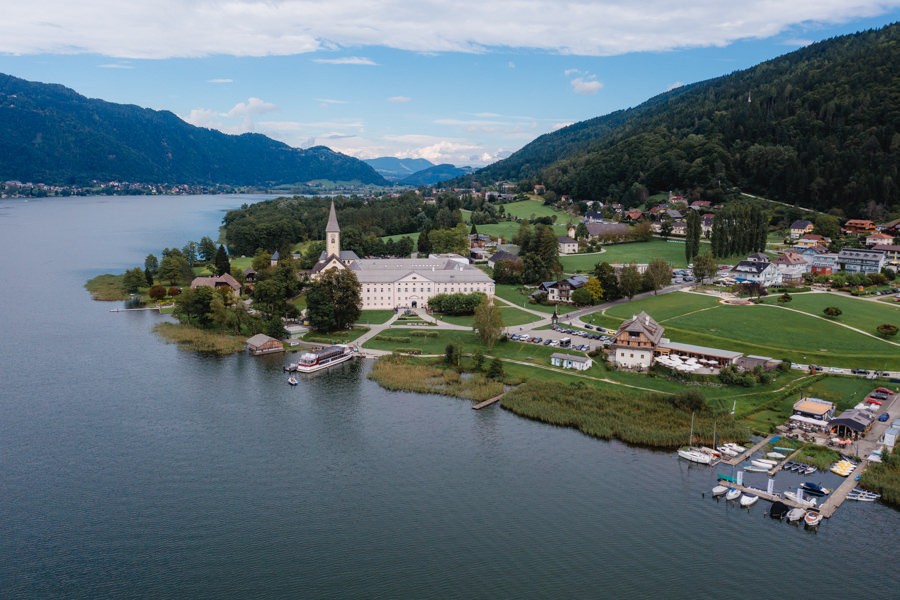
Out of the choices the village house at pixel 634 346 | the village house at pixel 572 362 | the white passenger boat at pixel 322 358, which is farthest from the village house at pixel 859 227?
the white passenger boat at pixel 322 358

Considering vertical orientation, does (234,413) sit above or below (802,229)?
below

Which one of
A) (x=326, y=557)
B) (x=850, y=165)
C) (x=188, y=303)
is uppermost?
(x=850, y=165)

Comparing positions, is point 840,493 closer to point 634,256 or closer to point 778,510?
point 778,510

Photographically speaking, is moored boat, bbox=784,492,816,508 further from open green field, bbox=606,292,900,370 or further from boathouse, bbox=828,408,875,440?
open green field, bbox=606,292,900,370

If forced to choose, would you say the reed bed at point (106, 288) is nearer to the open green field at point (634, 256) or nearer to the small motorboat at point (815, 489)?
the open green field at point (634, 256)

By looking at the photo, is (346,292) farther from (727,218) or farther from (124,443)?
(727,218)

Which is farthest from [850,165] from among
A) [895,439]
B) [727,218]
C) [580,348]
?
[895,439]

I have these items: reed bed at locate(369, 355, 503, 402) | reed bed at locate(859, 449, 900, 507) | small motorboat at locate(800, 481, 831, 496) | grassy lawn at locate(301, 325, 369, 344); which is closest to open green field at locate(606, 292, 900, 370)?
reed bed at locate(859, 449, 900, 507)

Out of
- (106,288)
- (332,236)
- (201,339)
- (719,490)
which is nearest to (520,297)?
(332,236)
